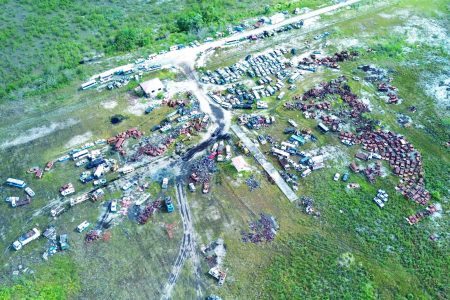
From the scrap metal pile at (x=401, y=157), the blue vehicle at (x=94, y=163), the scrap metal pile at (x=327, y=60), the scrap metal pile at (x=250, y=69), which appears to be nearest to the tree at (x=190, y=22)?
the scrap metal pile at (x=250, y=69)

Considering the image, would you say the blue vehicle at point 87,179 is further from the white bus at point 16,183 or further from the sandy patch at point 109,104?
the sandy patch at point 109,104

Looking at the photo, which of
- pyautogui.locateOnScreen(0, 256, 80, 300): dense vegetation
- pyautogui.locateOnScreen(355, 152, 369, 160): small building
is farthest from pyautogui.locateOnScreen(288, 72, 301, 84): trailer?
pyautogui.locateOnScreen(0, 256, 80, 300): dense vegetation

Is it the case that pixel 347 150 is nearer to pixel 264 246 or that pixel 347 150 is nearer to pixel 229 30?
pixel 264 246

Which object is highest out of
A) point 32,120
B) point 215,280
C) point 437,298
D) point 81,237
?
point 32,120

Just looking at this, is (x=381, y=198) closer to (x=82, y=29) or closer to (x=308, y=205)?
(x=308, y=205)

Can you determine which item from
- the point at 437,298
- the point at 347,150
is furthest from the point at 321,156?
the point at 437,298
